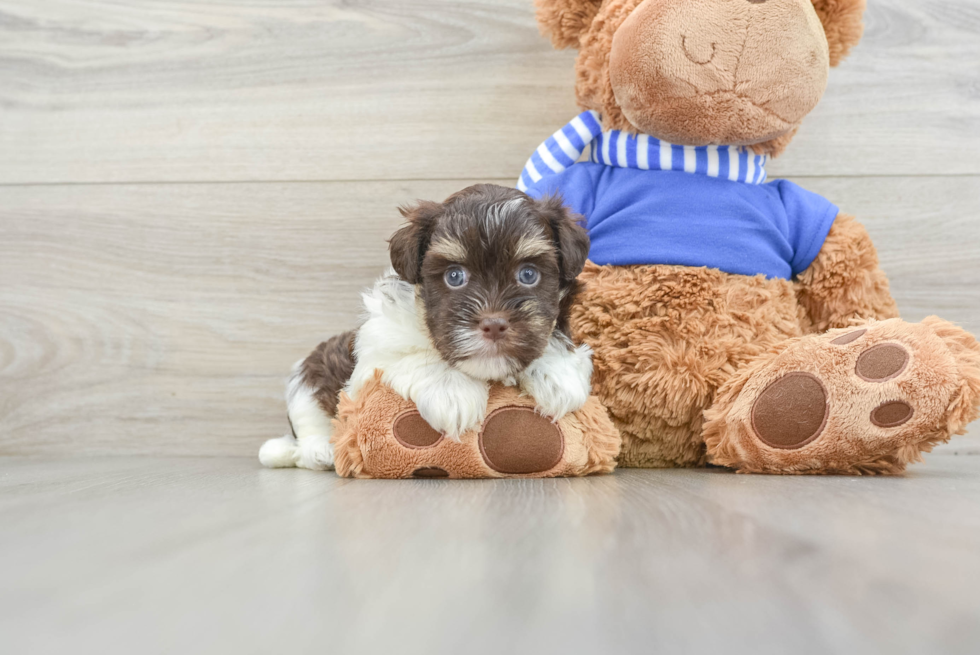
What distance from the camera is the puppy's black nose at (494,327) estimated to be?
1.04 meters

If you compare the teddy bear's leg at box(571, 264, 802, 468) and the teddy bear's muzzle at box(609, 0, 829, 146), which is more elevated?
the teddy bear's muzzle at box(609, 0, 829, 146)

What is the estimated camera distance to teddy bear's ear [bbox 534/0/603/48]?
140cm

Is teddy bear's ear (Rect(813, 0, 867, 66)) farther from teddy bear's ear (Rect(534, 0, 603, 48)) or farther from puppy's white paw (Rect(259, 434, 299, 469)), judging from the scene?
puppy's white paw (Rect(259, 434, 299, 469))

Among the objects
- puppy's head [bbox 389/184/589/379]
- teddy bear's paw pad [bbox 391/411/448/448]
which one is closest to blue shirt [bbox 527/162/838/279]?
puppy's head [bbox 389/184/589/379]

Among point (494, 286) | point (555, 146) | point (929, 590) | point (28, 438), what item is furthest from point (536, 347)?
point (28, 438)

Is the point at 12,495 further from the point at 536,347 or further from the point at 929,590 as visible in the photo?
the point at 929,590

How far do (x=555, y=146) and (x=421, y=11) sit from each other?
0.57 meters

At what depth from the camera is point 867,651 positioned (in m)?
0.39

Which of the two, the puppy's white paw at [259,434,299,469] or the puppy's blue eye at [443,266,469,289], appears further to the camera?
the puppy's white paw at [259,434,299,469]

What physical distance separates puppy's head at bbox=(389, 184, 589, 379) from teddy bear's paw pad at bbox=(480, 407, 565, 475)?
8 centimetres

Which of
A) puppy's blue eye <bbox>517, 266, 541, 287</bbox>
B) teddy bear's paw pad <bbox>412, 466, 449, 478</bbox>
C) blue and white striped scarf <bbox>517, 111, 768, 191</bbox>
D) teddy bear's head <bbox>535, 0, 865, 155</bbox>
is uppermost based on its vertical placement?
teddy bear's head <bbox>535, 0, 865, 155</bbox>

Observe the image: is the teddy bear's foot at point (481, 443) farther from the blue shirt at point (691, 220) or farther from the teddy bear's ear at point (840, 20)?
the teddy bear's ear at point (840, 20)

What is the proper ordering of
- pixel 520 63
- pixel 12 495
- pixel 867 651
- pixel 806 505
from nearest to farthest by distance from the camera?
pixel 867 651
pixel 806 505
pixel 12 495
pixel 520 63

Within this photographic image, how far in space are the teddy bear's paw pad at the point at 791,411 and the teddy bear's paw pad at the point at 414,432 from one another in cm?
52
